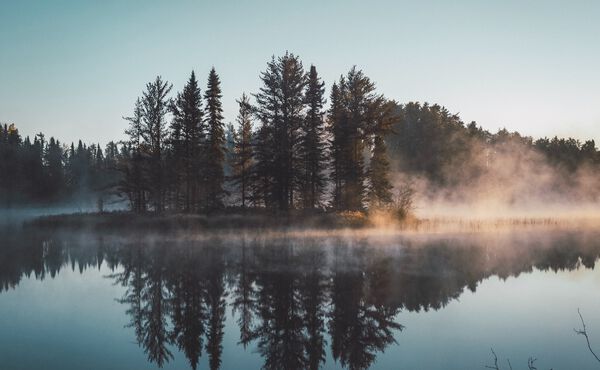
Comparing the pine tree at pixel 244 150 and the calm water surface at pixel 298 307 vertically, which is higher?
the pine tree at pixel 244 150

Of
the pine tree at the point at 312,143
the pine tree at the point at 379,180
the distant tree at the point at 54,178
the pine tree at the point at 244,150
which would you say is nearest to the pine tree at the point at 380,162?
the pine tree at the point at 379,180

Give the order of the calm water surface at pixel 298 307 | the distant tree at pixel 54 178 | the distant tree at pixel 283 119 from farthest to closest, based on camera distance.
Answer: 1. the distant tree at pixel 54 178
2. the distant tree at pixel 283 119
3. the calm water surface at pixel 298 307

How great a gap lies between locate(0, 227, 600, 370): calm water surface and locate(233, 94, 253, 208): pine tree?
18866 mm

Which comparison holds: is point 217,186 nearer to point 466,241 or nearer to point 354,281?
point 466,241

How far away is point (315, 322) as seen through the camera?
12430 mm

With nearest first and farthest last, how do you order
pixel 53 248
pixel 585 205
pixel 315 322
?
1. pixel 315 322
2. pixel 53 248
3. pixel 585 205

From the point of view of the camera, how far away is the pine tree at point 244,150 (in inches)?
1777

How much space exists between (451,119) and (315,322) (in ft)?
246

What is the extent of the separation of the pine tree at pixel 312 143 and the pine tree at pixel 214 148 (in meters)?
8.74

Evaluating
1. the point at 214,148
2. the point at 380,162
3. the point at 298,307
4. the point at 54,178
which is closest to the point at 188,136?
the point at 214,148

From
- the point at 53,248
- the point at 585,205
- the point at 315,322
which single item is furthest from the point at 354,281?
the point at 585,205

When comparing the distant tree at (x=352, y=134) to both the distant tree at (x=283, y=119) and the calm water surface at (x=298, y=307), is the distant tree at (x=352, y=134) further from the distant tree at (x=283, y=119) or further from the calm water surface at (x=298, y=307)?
the calm water surface at (x=298, y=307)

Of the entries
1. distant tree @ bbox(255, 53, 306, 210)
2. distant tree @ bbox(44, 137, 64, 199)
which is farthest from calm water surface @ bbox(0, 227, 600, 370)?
distant tree @ bbox(44, 137, 64, 199)

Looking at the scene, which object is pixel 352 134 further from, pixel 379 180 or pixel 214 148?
pixel 214 148
